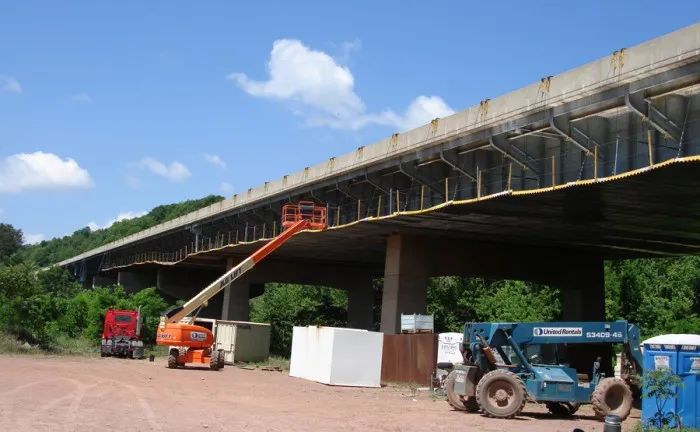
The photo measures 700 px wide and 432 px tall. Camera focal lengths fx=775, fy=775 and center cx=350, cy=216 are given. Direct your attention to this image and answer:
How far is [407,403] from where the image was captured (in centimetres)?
2120

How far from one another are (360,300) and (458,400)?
36.8 meters

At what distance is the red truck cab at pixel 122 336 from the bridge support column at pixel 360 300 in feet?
60.0

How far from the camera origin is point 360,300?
55625 millimetres

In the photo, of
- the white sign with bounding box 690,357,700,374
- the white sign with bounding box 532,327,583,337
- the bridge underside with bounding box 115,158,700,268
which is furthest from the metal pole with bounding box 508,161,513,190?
the white sign with bounding box 690,357,700,374

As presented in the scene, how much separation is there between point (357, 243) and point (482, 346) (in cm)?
2188

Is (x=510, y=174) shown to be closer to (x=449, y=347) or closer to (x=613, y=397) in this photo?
(x=613, y=397)

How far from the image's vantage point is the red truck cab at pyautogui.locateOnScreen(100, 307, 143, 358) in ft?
131

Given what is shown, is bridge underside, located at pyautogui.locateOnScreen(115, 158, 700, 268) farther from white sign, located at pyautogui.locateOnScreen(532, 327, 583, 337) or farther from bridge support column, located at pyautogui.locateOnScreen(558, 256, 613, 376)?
white sign, located at pyautogui.locateOnScreen(532, 327, 583, 337)

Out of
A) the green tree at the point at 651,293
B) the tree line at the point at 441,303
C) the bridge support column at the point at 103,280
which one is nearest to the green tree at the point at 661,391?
the tree line at the point at 441,303

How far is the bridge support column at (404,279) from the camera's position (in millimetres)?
33938

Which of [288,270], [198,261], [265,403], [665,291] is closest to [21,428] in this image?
[265,403]

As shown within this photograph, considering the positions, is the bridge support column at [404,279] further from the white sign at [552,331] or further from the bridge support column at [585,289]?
the white sign at [552,331]

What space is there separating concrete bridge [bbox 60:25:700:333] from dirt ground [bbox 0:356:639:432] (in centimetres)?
640

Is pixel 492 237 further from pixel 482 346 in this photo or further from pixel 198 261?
pixel 198 261
